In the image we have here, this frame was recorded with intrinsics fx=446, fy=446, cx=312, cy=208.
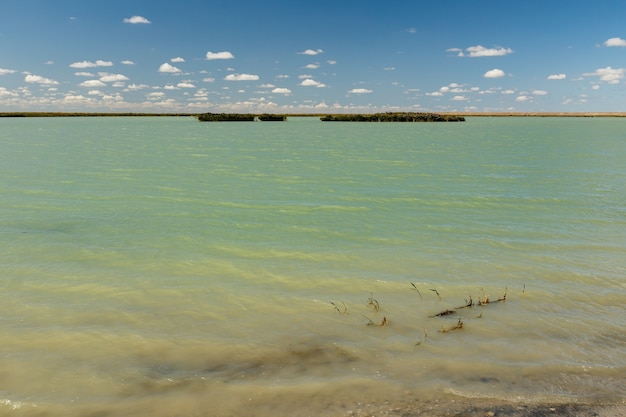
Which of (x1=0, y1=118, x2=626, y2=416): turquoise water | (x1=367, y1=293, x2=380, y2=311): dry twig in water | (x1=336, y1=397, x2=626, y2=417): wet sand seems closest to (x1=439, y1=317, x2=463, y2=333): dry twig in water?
(x1=0, y1=118, x2=626, y2=416): turquoise water

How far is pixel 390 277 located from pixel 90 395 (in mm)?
6295

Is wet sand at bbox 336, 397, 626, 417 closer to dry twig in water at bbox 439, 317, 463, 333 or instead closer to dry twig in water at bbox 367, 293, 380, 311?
dry twig in water at bbox 439, 317, 463, 333

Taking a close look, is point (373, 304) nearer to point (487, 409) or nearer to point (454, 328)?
point (454, 328)

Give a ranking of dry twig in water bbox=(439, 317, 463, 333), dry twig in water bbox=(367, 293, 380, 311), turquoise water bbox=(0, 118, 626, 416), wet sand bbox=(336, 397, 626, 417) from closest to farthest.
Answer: wet sand bbox=(336, 397, 626, 417) < turquoise water bbox=(0, 118, 626, 416) < dry twig in water bbox=(439, 317, 463, 333) < dry twig in water bbox=(367, 293, 380, 311)

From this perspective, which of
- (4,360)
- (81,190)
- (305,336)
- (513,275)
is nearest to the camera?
(4,360)

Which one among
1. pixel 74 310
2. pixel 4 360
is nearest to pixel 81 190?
pixel 74 310

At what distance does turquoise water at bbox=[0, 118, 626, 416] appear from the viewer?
5742 mm

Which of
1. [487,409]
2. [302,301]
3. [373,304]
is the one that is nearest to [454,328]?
[373,304]

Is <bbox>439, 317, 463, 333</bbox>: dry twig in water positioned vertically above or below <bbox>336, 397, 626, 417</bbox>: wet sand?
below

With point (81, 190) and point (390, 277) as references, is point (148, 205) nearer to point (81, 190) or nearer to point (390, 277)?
point (81, 190)

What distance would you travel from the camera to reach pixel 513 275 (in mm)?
10062

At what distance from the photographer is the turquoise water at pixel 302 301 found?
5.74 m

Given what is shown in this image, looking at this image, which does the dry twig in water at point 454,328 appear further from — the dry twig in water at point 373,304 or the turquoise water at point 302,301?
the dry twig in water at point 373,304

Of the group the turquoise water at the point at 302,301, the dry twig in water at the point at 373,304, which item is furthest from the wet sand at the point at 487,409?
the dry twig in water at the point at 373,304
